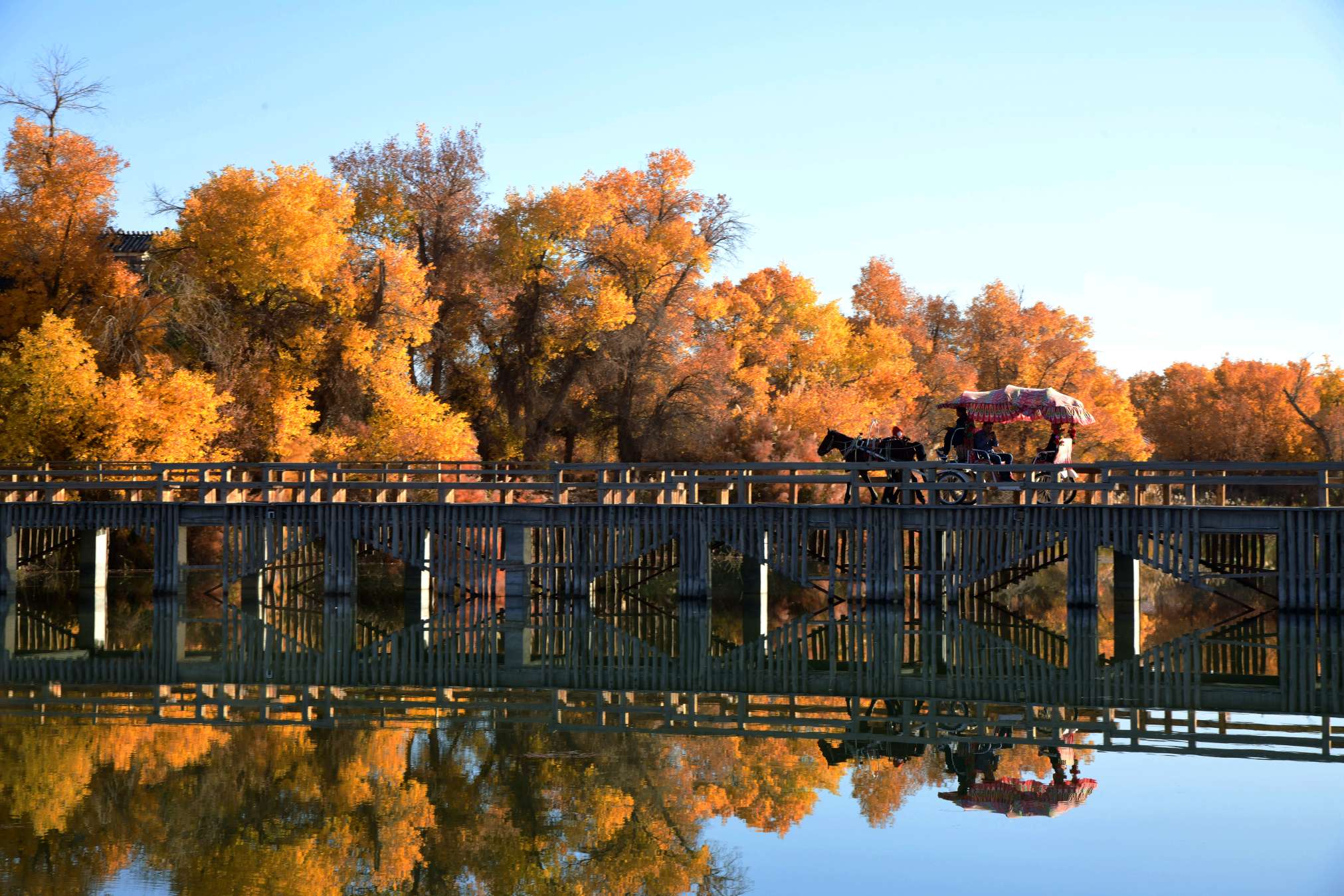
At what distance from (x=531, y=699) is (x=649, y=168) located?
3410 cm

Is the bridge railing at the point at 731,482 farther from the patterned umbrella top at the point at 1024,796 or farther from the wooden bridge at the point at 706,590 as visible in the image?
the patterned umbrella top at the point at 1024,796

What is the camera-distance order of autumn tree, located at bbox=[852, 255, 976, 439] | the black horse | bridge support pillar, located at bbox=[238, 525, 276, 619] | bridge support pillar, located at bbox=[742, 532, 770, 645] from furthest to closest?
autumn tree, located at bbox=[852, 255, 976, 439]
bridge support pillar, located at bbox=[238, 525, 276, 619]
the black horse
bridge support pillar, located at bbox=[742, 532, 770, 645]

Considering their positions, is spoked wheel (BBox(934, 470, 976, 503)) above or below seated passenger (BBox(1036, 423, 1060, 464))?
below

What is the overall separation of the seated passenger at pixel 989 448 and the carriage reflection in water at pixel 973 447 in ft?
0.06

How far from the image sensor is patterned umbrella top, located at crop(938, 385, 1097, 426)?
28859 millimetres

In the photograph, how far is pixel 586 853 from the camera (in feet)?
36.8

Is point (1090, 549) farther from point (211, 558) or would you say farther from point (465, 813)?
point (211, 558)

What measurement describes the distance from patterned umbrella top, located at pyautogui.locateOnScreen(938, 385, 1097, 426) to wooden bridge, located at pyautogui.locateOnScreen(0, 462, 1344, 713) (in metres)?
1.33

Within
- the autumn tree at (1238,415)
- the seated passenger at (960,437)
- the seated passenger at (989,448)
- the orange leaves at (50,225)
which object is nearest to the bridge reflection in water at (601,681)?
the seated passenger at (989,448)

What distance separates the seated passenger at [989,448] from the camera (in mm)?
28266

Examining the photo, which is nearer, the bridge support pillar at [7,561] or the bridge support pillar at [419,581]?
the bridge support pillar at [419,581]

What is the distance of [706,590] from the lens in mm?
28828

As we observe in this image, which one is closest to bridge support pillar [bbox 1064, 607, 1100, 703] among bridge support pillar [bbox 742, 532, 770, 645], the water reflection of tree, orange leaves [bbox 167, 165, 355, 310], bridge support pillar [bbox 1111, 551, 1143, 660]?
bridge support pillar [bbox 1111, 551, 1143, 660]

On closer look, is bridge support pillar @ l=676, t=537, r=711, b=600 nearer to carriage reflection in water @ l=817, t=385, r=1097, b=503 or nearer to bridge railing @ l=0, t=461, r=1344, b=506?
bridge railing @ l=0, t=461, r=1344, b=506
